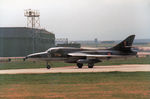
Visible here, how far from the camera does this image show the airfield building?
293 ft

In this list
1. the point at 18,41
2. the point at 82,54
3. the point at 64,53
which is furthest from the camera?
the point at 18,41

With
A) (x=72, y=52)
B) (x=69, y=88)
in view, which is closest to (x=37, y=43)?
(x=72, y=52)

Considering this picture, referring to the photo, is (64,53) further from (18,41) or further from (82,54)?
(18,41)

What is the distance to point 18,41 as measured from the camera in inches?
3605

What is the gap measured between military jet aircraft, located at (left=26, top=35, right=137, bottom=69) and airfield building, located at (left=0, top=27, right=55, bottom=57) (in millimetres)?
46458

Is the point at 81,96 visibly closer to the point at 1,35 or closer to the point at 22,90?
the point at 22,90

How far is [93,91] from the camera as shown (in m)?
17.9

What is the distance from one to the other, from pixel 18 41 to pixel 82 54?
171 ft

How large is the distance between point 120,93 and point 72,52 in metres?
25.5

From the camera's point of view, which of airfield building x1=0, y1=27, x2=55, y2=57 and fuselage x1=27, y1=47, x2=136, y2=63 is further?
airfield building x1=0, y1=27, x2=55, y2=57

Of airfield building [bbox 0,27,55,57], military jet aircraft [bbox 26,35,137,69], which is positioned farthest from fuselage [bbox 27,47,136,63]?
airfield building [bbox 0,27,55,57]

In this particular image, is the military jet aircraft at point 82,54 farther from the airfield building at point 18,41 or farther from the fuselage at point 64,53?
the airfield building at point 18,41

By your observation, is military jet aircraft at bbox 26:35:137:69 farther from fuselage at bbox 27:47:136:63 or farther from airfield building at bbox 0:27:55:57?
airfield building at bbox 0:27:55:57

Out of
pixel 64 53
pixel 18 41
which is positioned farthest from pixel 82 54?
pixel 18 41
